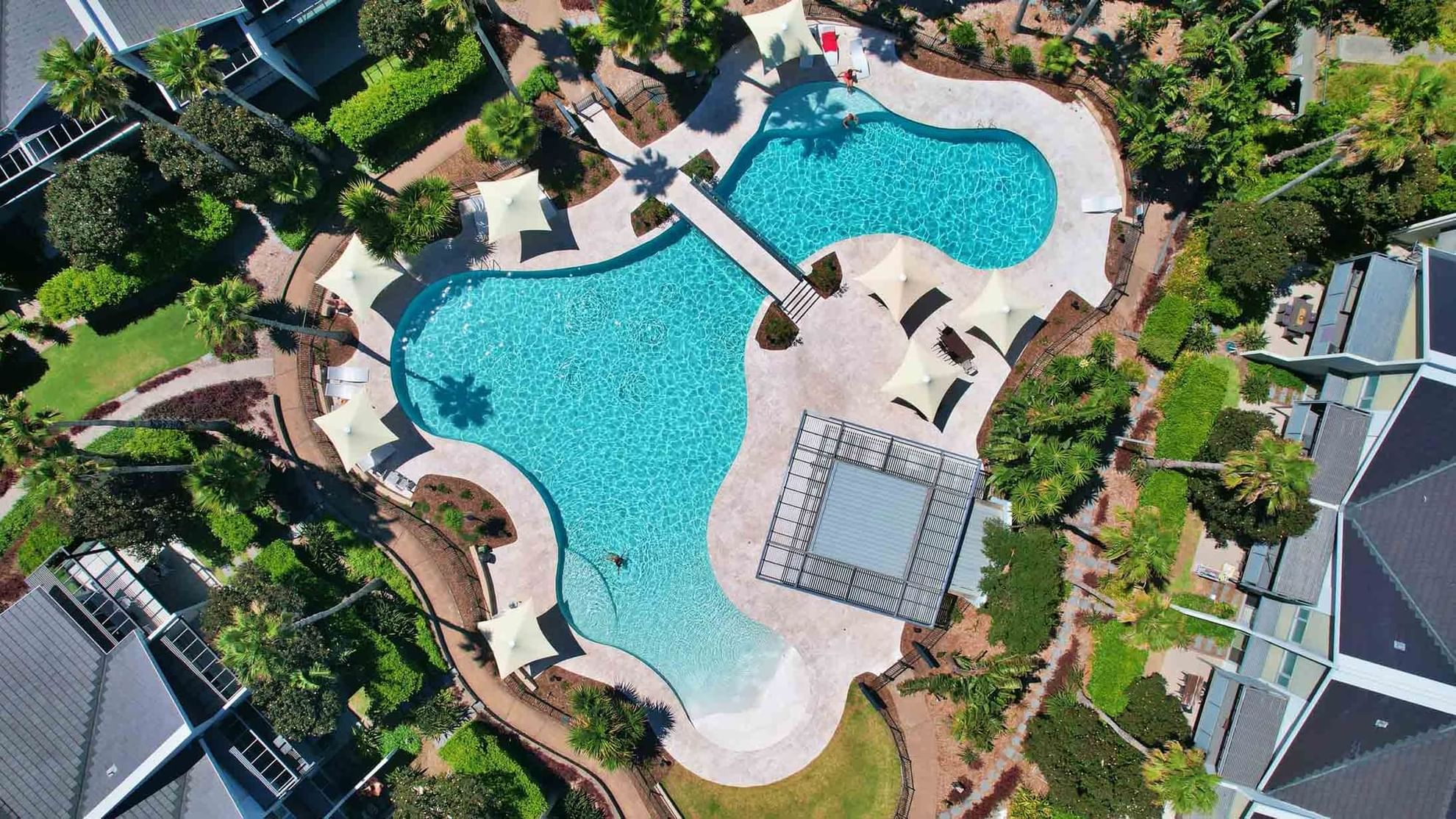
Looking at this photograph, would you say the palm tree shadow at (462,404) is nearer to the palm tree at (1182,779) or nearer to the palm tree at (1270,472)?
the palm tree at (1270,472)

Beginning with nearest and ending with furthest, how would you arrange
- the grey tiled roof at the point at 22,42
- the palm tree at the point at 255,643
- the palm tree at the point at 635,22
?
1. the palm tree at the point at 255,643
2. the grey tiled roof at the point at 22,42
3. the palm tree at the point at 635,22

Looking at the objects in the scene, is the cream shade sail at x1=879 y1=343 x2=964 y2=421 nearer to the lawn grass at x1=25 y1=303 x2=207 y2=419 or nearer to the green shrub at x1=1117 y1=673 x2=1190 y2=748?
the green shrub at x1=1117 y1=673 x2=1190 y2=748

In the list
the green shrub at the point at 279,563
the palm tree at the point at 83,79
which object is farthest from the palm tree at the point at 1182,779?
the palm tree at the point at 83,79

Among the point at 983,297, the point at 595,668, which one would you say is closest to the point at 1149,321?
the point at 983,297

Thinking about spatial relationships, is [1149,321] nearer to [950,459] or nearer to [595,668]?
[950,459]

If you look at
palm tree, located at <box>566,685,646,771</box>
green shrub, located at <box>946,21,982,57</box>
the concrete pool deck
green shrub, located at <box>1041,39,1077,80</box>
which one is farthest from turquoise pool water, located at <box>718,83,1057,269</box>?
palm tree, located at <box>566,685,646,771</box>
